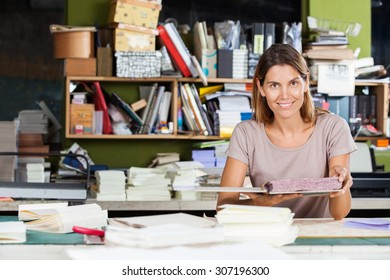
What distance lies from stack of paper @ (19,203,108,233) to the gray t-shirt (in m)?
0.88

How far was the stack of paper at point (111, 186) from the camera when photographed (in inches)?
210

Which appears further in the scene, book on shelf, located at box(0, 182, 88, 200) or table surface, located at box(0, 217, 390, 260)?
book on shelf, located at box(0, 182, 88, 200)

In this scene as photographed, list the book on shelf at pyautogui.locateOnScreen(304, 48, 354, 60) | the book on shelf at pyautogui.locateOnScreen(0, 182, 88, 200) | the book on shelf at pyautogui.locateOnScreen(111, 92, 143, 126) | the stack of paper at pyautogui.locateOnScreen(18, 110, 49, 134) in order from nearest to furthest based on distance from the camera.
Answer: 1. the book on shelf at pyautogui.locateOnScreen(0, 182, 88, 200)
2. the book on shelf at pyautogui.locateOnScreen(111, 92, 143, 126)
3. the book on shelf at pyautogui.locateOnScreen(304, 48, 354, 60)
4. the stack of paper at pyautogui.locateOnScreen(18, 110, 49, 134)

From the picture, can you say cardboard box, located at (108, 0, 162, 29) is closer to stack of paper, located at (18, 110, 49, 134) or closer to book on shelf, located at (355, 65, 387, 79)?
stack of paper, located at (18, 110, 49, 134)

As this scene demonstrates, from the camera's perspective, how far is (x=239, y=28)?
21.3 ft

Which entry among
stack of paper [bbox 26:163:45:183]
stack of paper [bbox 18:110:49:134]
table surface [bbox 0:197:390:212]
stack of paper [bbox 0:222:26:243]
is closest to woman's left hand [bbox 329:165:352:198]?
stack of paper [bbox 0:222:26:243]

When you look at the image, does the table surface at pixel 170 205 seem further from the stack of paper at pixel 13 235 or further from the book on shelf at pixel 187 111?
the stack of paper at pixel 13 235

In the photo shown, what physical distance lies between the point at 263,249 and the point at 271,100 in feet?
4.03

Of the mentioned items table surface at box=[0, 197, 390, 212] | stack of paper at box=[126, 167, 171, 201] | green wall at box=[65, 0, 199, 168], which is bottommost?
table surface at box=[0, 197, 390, 212]

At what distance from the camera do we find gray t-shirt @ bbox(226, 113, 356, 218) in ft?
11.7

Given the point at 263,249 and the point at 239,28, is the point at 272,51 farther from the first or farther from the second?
the point at 239,28

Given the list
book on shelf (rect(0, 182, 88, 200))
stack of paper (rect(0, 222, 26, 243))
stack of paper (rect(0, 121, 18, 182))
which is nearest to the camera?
stack of paper (rect(0, 222, 26, 243))

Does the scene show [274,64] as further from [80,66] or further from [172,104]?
[80,66]

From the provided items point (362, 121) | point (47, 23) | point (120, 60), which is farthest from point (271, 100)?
point (47, 23)
